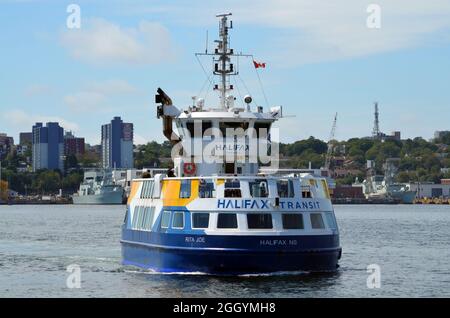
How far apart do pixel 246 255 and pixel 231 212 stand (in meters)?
1.84

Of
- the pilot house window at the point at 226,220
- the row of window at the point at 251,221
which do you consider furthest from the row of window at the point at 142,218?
the pilot house window at the point at 226,220

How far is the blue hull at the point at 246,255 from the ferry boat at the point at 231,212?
0.13ft

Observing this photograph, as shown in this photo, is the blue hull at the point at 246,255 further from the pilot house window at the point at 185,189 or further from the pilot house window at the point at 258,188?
the pilot house window at the point at 258,188

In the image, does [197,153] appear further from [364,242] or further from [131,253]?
[364,242]

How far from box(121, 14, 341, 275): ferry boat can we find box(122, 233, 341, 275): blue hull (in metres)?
0.04

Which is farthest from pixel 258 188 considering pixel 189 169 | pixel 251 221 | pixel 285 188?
pixel 189 169

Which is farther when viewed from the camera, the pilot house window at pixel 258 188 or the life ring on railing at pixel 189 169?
the life ring on railing at pixel 189 169

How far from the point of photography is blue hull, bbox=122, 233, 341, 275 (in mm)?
42219

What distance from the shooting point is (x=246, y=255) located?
138 feet

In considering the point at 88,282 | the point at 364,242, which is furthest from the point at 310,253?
the point at 364,242

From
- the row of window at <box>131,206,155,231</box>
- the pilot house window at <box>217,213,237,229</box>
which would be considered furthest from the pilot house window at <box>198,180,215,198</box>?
the row of window at <box>131,206,155,231</box>

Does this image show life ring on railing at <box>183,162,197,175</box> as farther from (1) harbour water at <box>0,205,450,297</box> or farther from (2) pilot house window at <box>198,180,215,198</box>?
(1) harbour water at <box>0,205,450,297</box>

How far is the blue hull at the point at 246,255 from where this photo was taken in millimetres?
42219

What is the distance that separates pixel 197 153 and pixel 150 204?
311 cm
